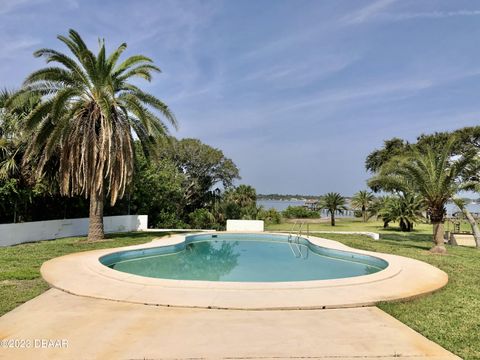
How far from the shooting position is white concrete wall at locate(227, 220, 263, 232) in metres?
22.0

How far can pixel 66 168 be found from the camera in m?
14.8

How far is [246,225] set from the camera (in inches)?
870

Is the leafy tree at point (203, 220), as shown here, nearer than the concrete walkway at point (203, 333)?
No

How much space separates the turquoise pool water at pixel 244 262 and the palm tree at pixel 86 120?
368 centimetres

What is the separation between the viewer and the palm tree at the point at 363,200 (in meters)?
37.1

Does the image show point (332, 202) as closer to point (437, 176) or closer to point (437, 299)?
point (437, 176)

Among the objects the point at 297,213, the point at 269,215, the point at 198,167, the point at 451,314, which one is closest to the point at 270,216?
the point at 269,215

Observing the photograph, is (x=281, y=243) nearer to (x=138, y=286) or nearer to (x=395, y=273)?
(x=395, y=273)

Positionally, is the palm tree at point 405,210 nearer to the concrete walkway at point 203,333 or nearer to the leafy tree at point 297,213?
the leafy tree at point 297,213

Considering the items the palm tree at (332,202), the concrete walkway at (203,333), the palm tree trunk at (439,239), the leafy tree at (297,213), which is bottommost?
the concrete walkway at (203,333)

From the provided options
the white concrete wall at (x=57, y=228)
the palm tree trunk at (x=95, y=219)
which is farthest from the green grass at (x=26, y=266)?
the white concrete wall at (x=57, y=228)

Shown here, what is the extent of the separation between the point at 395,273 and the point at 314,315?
411cm

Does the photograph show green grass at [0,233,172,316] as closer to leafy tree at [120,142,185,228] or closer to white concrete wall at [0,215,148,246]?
white concrete wall at [0,215,148,246]

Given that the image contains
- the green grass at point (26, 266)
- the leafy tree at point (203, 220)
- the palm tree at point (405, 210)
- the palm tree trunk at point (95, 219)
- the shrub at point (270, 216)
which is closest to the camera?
the green grass at point (26, 266)
